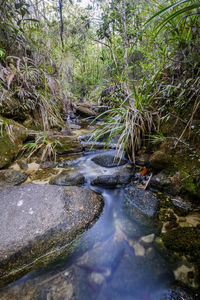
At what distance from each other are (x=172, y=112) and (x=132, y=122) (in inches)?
19.9

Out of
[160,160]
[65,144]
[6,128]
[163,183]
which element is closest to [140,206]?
[163,183]

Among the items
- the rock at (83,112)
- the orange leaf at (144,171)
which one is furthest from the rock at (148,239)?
the rock at (83,112)

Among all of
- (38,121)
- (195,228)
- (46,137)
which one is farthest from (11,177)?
(195,228)

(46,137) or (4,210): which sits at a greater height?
A: (46,137)

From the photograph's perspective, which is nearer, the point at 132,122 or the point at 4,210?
the point at 4,210

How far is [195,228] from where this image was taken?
1.25 meters

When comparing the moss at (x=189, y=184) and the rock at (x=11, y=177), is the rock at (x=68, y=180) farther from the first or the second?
the moss at (x=189, y=184)

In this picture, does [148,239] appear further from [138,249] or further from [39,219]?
[39,219]

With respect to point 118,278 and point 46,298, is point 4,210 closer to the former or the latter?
point 46,298

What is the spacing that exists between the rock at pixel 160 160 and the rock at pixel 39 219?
2.74 feet

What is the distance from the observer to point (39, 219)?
132 centimetres

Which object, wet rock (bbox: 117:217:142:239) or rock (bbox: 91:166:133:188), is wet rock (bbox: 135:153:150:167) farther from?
wet rock (bbox: 117:217:142:239)

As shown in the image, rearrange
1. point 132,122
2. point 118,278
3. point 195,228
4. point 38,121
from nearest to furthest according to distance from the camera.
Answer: point 118,278 → point 195,228 → point 132,122 → point 38,121

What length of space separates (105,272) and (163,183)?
1069 millimetres
